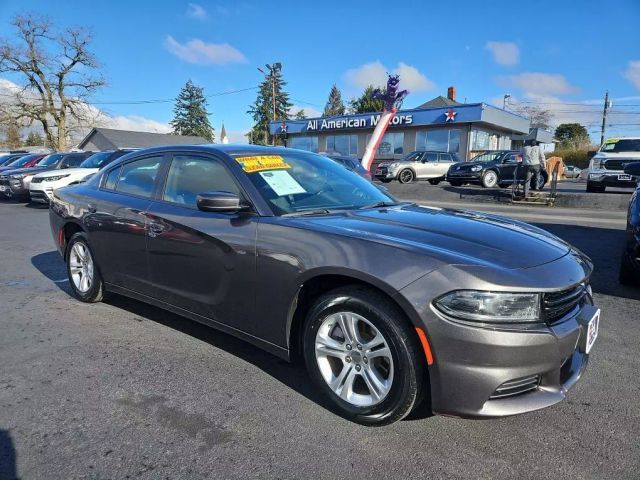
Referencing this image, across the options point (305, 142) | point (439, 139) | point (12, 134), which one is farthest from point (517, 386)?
point (12, 134)

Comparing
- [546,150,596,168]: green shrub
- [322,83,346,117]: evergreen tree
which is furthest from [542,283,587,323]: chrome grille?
[322,83,346,117]: evergreen tree

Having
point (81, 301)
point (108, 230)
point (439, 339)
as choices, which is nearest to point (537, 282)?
point (439, 339)

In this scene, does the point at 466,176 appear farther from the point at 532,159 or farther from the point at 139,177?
the point at 139,177

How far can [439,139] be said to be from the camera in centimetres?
3161

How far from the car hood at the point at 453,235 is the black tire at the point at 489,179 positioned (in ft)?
55.1

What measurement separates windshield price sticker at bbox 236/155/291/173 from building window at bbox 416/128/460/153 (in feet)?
96.4

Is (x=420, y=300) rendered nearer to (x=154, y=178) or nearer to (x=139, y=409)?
(x=139, y=409)

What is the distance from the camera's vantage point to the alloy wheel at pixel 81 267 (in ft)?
14.6

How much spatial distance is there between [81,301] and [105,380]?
1.94 metres

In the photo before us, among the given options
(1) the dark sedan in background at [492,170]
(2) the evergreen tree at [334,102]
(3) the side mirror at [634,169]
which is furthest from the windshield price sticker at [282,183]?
(2) the evergreen tree at [334,102]

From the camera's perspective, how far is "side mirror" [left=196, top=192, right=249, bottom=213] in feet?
9.42

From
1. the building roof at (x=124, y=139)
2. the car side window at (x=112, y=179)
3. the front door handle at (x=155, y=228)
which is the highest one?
the building roof at (x=124, y=139)

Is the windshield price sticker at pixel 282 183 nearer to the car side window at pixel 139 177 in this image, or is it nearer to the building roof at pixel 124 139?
the car side window at pixel 139 177

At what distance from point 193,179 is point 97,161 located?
1278 centimetres
